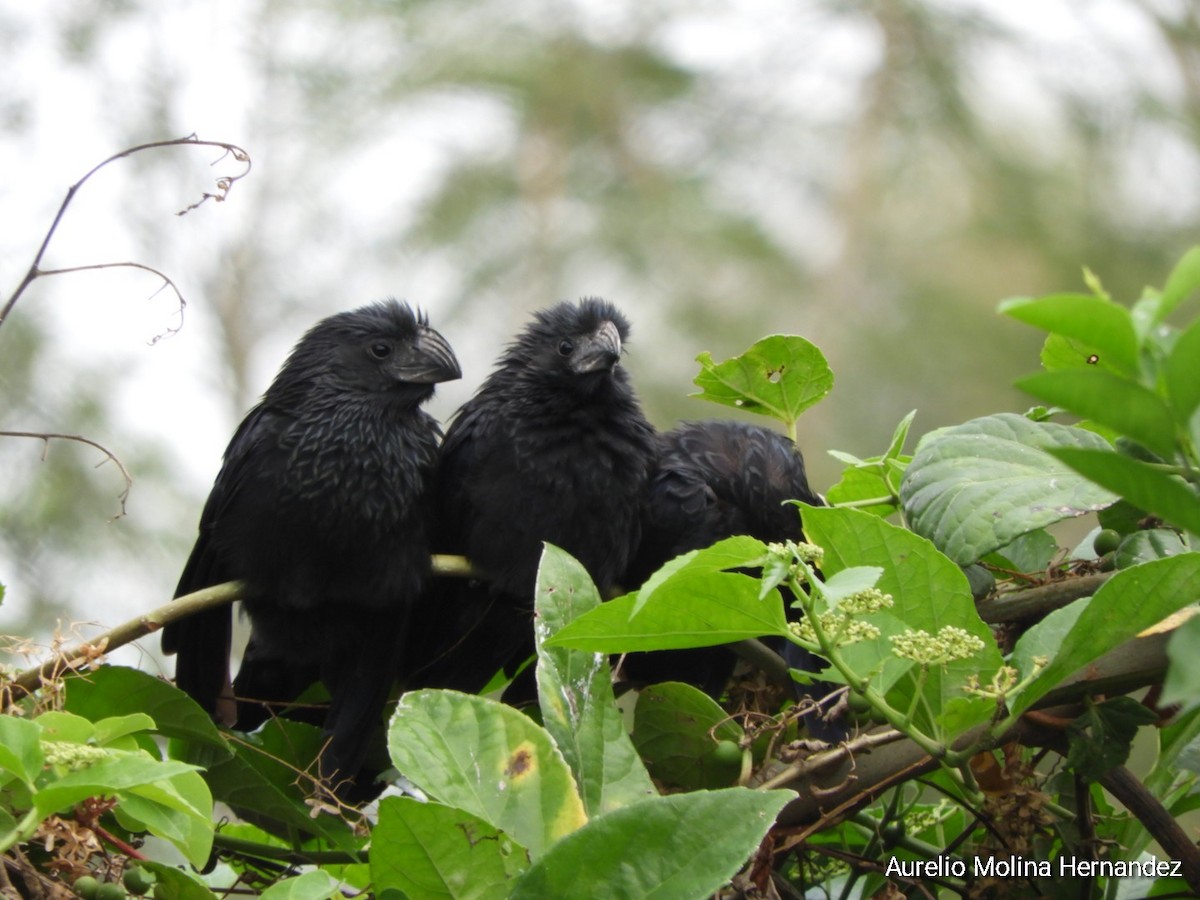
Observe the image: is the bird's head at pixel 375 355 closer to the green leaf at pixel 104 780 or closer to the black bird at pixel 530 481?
the black bird at pixel 530 481

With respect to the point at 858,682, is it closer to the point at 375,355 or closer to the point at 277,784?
the point at 277,784

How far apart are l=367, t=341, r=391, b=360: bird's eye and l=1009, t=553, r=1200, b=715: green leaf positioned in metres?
1.78

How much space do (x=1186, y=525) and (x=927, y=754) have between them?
0.60 meters

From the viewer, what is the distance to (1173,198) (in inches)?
270

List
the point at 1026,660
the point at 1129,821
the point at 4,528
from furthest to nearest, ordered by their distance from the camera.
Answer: the point at 4,528 < the point at 1129,821 < the point at 1026,660

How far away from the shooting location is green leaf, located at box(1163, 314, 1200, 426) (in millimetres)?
825

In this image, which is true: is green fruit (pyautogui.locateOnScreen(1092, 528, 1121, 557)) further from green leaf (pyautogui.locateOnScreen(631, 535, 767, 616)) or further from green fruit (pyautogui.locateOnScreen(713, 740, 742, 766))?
green leaf (pyautogui.locateOnScreen(631, 535, 767, 616))

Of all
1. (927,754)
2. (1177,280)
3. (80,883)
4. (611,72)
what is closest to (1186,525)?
(1177,280)

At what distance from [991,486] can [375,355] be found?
1562 mm

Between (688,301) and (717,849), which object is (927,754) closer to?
(717,849)

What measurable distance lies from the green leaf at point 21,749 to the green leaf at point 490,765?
294 millimetres

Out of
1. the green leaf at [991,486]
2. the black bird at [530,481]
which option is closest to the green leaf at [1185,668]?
the green leaf at [991,486]

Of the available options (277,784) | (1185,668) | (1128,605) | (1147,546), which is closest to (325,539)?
(277,784)

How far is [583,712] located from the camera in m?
1.37
